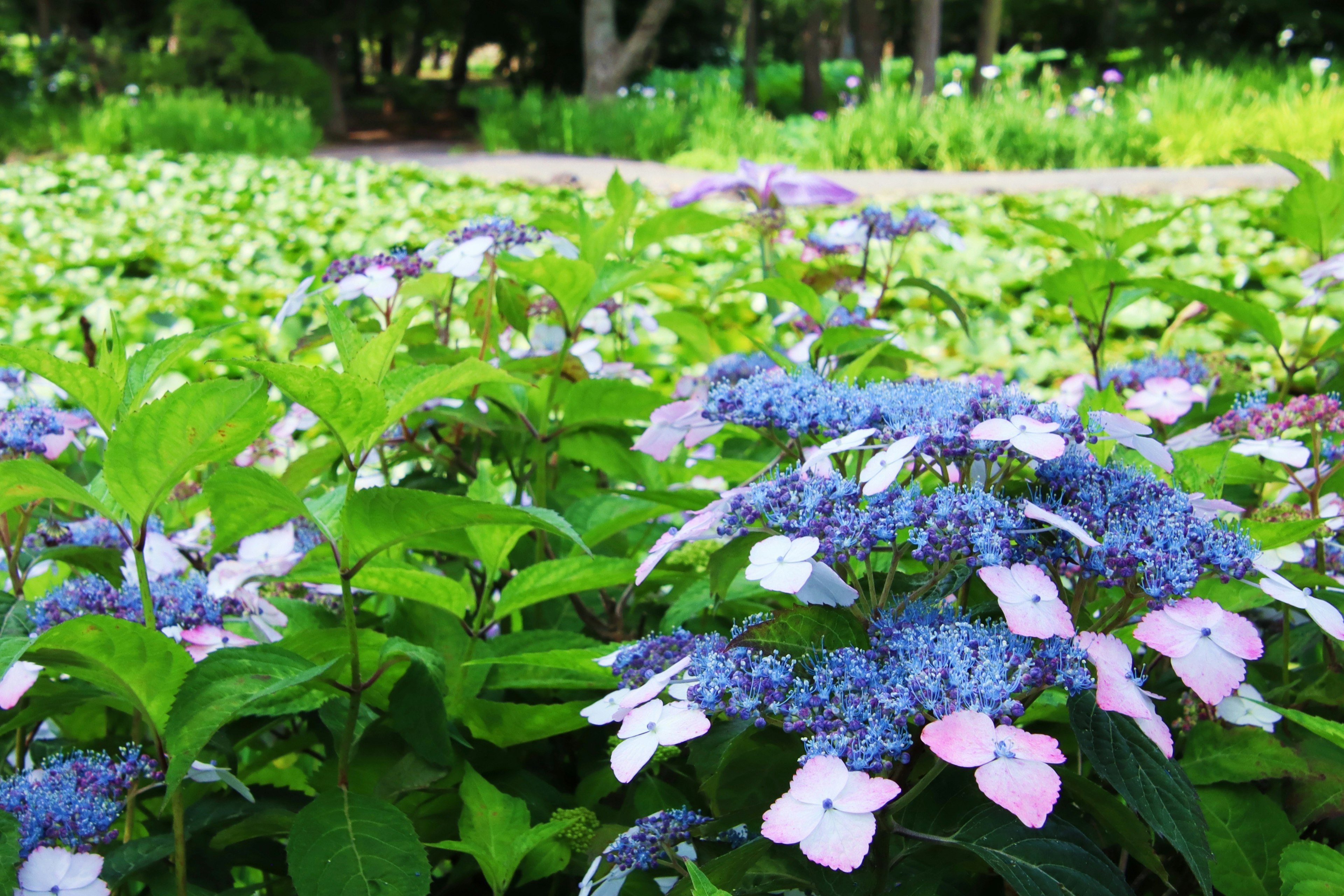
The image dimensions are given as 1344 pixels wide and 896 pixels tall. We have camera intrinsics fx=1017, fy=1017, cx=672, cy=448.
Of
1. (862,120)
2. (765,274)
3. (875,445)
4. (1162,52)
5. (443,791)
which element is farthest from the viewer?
(1162,52)

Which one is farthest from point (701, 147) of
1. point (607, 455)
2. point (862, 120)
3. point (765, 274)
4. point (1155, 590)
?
point (1155, 590)

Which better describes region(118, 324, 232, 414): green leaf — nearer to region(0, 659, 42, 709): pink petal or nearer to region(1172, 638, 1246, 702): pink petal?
region(0, 659, 42, 709): pink petal

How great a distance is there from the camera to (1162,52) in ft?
74.2

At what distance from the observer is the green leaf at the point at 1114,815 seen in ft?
2.50

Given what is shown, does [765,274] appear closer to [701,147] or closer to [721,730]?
[721,730]

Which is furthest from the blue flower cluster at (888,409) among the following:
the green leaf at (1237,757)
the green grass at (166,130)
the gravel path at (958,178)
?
the green grass at (166,130)

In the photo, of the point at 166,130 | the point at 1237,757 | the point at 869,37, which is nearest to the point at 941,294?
the point at 1237,757

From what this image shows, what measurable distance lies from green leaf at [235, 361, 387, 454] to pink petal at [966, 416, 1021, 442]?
0.46 m

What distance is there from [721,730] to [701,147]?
988 centimetres

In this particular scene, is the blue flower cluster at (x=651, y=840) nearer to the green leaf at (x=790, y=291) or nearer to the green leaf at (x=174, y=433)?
the green leaf at (x=174, y=433)

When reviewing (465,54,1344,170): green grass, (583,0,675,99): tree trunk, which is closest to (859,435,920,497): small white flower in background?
(465,54,1344,170): green grass

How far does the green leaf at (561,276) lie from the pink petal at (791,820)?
2.44 feet

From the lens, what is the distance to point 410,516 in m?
0.83

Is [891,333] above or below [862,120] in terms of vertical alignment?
below
